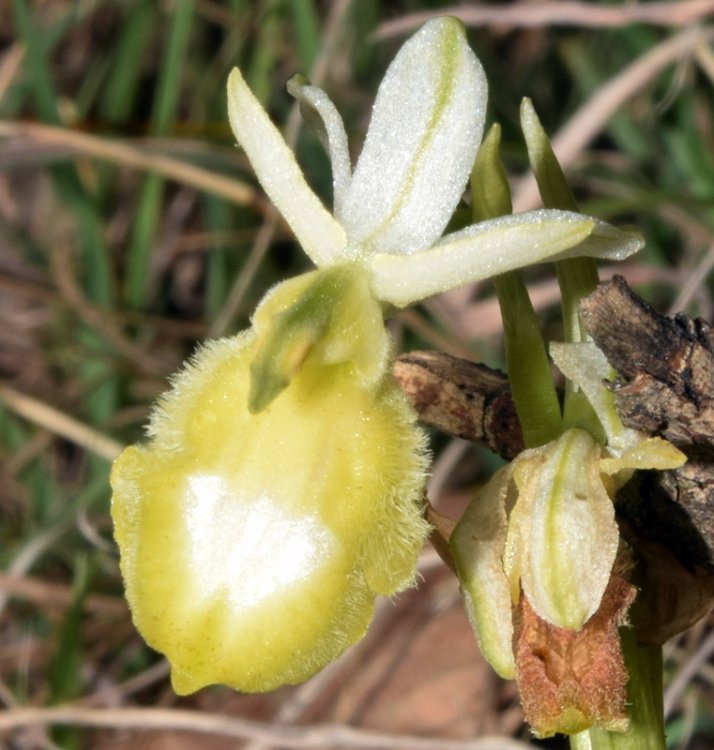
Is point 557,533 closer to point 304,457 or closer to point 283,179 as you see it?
point 304,457

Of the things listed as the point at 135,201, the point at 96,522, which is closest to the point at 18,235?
the point at 135,201

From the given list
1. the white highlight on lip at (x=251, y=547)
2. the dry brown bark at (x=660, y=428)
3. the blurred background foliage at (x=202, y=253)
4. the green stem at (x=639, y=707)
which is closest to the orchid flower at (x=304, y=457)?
the white highlight on lip at (x=251, y=547)

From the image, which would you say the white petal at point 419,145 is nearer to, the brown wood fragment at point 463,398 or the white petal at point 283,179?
the white petal at point 283,179

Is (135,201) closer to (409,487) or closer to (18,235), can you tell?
(18,235)

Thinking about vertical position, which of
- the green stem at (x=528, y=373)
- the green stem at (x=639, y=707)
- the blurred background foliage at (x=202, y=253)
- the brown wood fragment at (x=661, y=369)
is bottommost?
the blurred background foliage at (x=202, y=253)

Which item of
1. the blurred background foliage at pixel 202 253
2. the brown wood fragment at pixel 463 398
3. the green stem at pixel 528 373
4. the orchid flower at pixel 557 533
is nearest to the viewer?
the orchid flower at pixel 557 533

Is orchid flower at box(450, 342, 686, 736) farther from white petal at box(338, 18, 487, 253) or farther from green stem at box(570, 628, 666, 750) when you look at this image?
white petal at box(338, 18, 487, 253)
